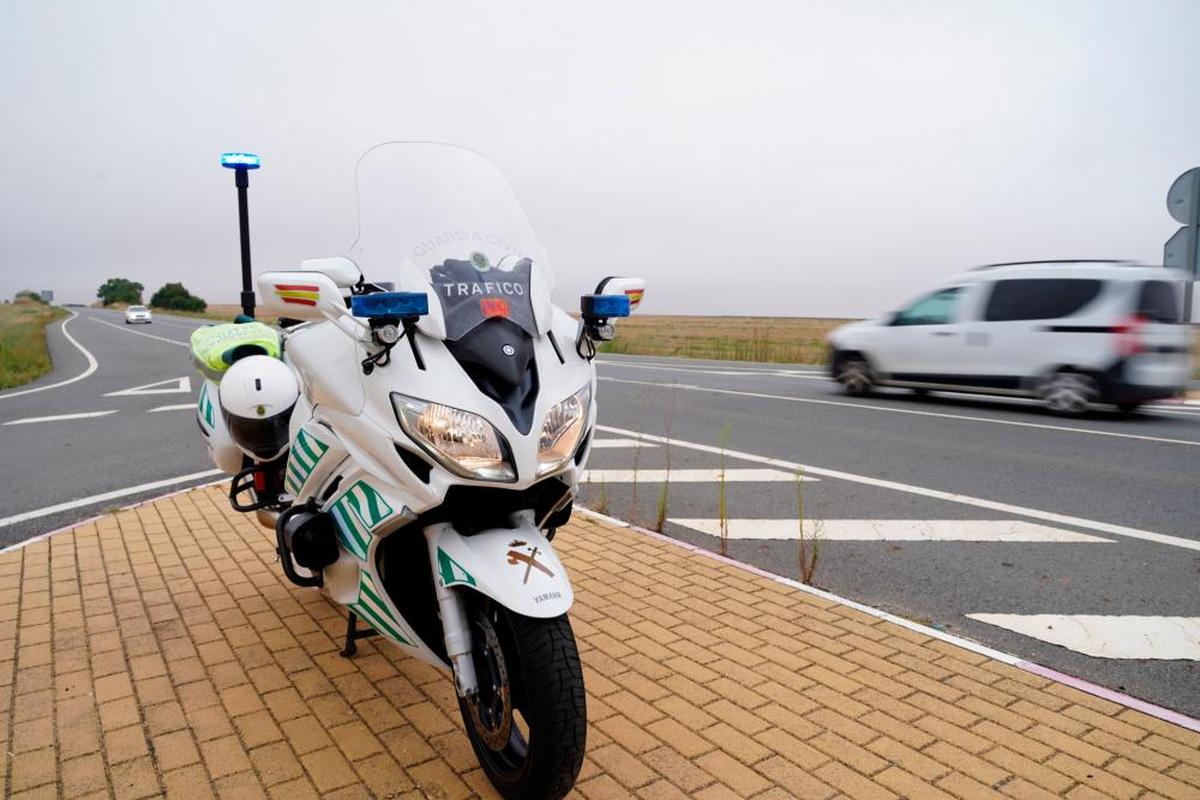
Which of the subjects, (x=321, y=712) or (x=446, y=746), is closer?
(x=446, y=746)

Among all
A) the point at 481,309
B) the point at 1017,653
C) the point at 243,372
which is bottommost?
the point at 1017,653

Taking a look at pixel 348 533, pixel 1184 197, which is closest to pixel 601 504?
pixel 348 533

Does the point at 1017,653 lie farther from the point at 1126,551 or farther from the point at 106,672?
the point at 106,672

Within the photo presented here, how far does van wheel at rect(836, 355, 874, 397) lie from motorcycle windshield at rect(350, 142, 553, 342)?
11449 mm

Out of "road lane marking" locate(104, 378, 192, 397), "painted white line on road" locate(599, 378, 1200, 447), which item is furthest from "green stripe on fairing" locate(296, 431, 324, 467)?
"road lane marking" locate(104, 378, 192, 397)

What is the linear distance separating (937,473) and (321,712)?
249 inches

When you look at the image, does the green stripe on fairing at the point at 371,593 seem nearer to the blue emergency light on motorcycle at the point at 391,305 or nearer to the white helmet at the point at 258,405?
the blue emergency light on motorcycle at the point at 391,305

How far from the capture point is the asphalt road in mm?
4820

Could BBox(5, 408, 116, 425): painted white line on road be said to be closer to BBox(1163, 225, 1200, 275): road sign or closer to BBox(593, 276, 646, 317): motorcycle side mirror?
BBox(593, 276, 646, 317): motorcycle side mirror

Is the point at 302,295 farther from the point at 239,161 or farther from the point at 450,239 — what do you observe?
the point at 239,161

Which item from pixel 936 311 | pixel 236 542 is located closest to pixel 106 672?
pixel 236 542

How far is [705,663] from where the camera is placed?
3867mm

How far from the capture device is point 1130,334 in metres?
11.1

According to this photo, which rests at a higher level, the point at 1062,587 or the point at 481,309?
the point at 481,309
